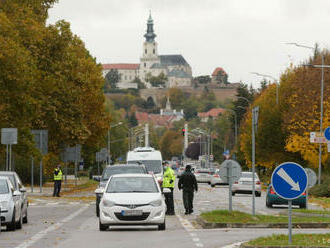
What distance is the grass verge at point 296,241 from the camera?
1725 centimetres

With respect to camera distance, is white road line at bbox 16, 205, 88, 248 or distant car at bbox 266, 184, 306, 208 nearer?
white road line at bbox 16, 205, 88, 248

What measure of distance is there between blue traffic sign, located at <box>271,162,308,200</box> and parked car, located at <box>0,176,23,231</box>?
873cm

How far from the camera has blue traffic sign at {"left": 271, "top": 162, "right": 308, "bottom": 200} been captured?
16.8 meters

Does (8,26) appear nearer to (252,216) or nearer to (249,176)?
(249,176)

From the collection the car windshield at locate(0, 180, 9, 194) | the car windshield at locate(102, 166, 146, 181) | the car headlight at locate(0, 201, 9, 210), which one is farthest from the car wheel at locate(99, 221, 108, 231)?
the car windshield at locate(102, 166, 146, 181)

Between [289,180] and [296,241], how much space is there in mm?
1692

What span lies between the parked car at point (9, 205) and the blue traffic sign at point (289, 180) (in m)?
8.73

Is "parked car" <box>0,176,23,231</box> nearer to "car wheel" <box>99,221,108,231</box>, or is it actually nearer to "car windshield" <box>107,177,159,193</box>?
"car wheel" <box>99,221,108,231</box>

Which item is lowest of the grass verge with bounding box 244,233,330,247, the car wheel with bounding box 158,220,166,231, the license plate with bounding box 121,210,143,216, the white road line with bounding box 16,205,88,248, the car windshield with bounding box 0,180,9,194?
the white road line with bounding box 16,205,88,248

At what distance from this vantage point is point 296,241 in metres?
18.0

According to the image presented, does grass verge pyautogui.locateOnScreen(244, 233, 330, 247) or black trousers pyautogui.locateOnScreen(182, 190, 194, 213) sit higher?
black trousers pyautogui.locateOnScreen(182, 190, 194, 213)

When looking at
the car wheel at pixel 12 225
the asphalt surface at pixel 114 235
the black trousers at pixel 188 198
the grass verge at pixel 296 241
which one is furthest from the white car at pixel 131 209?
the black trousers at pixel 188 198

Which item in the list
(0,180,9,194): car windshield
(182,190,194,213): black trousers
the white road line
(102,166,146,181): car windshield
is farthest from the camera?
(102,166,146,181): car windshield

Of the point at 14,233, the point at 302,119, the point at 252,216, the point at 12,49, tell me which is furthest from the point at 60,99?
the point at 14,233
